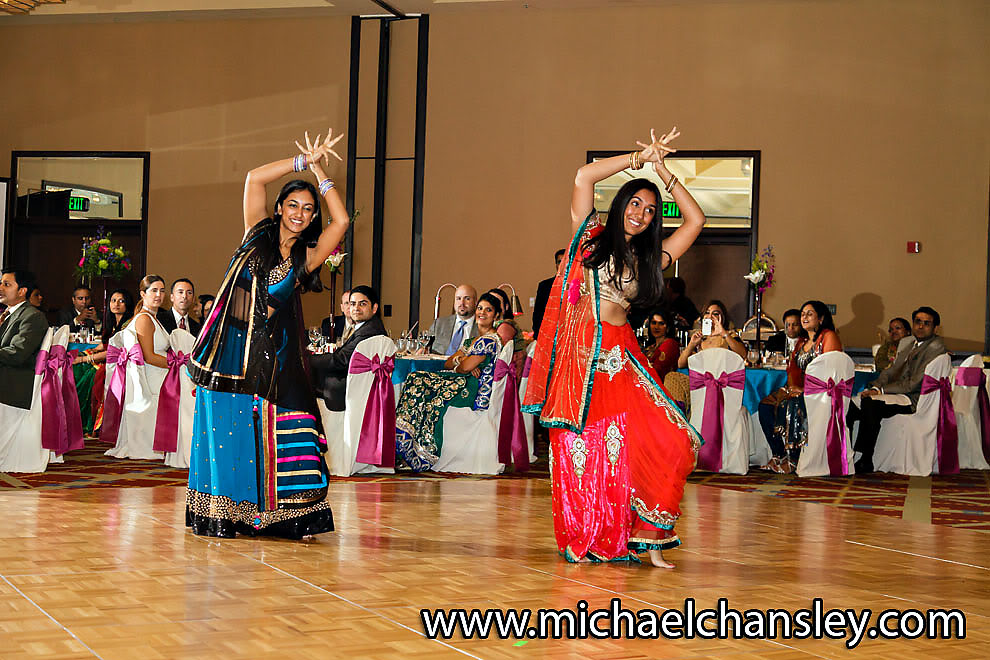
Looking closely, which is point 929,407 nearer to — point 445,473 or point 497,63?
point 445,473

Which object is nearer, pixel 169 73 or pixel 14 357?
pixel 14 357

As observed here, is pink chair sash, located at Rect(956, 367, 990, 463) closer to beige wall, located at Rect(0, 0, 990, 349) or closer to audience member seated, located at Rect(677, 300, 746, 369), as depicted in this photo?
audience member seated, located at Rect(677, 300, 746, 369)

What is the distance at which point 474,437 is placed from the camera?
23.6ft

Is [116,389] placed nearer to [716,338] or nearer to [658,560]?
[716,338]

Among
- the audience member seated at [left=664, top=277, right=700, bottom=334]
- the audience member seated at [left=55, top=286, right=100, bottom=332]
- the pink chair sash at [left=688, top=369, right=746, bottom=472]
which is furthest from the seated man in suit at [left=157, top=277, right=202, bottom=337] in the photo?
the audience member seated at [left=664, top=277, right=700, bottom=334]

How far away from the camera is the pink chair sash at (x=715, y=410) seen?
24.7 feet

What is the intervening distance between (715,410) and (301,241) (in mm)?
3951

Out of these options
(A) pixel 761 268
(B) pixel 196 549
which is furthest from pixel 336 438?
(A) pixel 761 268

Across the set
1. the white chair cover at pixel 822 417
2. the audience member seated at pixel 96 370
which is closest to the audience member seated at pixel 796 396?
the white chair cover at pixel 822 417

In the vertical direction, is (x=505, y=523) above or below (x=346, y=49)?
below

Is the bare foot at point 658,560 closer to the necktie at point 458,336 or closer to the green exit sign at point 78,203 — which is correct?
the necktie at point 458,336

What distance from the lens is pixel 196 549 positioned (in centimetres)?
405

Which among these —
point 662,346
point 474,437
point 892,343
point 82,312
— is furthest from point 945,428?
point 82,312

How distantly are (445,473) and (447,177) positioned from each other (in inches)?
220
